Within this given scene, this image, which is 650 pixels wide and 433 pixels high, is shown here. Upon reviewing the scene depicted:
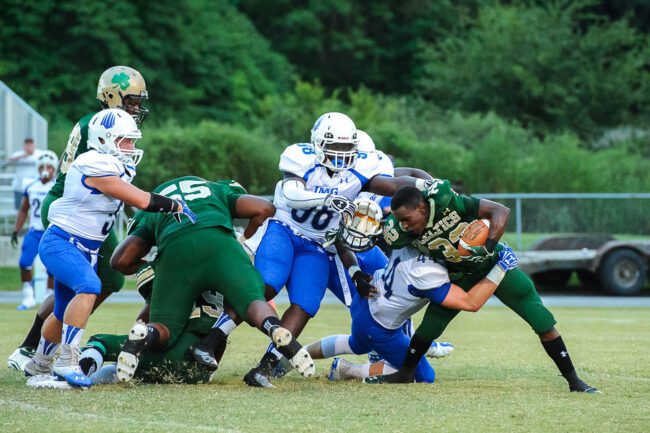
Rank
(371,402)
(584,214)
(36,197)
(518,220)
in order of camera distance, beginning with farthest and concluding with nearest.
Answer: (584,214) < (518,220) < (36,197) < (371,402)

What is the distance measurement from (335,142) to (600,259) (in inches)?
439

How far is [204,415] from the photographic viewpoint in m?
6.05

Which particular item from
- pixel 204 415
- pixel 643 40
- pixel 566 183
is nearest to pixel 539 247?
pixel 566 183

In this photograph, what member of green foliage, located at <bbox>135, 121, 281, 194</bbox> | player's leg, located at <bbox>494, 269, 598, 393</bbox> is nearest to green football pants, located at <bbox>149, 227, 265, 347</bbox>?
player's leg, located at <bbox>494, 269, 598, 393</bbox>

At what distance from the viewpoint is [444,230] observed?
7.08 m

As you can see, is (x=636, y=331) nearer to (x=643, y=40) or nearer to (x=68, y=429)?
(x=68, y=429)

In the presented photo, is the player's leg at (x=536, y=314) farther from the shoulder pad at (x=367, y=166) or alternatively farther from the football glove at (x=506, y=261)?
the shoulder pad at (x=367, y=166)

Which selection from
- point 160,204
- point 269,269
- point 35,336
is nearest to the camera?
point 160,204

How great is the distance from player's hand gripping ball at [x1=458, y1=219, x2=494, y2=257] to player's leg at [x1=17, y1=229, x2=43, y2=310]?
8130 mm

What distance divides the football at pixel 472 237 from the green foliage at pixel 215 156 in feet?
49.2

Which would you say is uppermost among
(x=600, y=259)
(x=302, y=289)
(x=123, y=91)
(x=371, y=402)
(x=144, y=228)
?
(x=123, y=91)

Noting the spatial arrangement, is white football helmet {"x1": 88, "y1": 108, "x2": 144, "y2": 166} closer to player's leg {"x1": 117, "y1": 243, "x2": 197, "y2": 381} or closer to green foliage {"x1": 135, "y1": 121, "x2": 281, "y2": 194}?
player's leg {"x1": 117, "y1": 243, "x2": 197, "y2": 381}

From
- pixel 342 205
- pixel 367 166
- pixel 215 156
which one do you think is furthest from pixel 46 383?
pixel 215 156

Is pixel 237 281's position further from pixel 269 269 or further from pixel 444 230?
pixel 444 230
